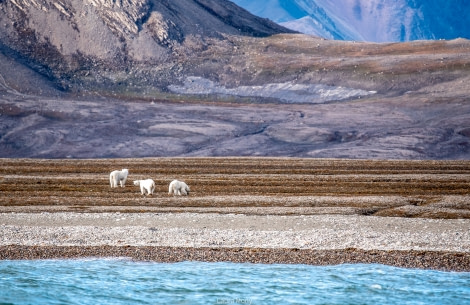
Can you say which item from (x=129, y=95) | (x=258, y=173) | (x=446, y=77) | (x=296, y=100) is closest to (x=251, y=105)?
(x=296, y=100)

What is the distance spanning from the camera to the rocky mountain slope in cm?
7819

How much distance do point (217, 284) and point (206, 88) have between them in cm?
8235

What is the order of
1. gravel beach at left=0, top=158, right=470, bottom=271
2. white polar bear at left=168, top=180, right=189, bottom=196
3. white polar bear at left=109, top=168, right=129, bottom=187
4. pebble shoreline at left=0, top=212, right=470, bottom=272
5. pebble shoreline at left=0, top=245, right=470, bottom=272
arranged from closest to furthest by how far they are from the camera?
pebble shoreline at left=0, top=245, right=470, bottom=272 → pebble shoreline at left=0, top=212, right=470, bottom=272 → gravel beach at left=0, top=158, right=470, bottom=271 → white polar bear at left=168, top=180, right=189, bottom=196 → white polar bear at left=109, top=168, right=129, bottom=187

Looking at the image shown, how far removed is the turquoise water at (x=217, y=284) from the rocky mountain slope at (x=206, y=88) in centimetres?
5400

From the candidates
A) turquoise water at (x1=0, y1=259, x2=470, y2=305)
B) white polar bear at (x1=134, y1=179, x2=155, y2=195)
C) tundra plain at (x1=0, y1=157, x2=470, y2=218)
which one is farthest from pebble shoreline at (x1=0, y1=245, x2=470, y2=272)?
white polar bear at (x1=134, y1=179, x2=155, y2=195)

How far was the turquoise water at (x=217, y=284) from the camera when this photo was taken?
57.2 ft

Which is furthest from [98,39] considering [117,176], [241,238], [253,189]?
[241,238]

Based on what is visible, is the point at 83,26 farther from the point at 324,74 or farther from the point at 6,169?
the point at 6,169

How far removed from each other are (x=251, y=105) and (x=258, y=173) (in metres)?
46.8

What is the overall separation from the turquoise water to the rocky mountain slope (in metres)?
54.0

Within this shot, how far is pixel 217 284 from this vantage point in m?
18.4

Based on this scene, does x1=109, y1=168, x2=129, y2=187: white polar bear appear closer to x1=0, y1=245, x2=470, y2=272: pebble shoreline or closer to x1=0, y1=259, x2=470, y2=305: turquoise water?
x1=0, y1=245, x2=470, y2=272: pebble shoreline

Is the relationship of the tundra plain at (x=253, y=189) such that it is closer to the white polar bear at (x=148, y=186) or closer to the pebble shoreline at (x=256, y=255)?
the white polar bear at (x=148, y=186)

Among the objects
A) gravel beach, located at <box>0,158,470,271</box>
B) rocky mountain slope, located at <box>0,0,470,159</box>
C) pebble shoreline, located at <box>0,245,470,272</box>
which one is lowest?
pebble shoreline, located at <box>0,245,470,272</box>
